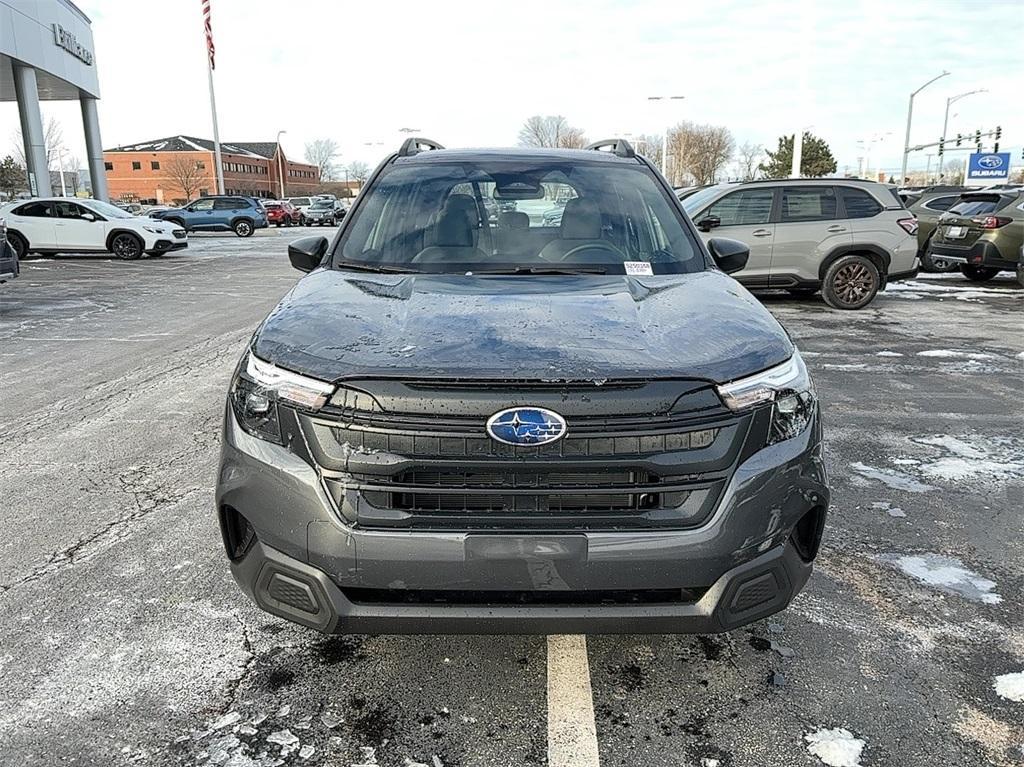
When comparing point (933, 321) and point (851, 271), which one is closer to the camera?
point (933, 321)

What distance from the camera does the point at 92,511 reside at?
12.9 feet

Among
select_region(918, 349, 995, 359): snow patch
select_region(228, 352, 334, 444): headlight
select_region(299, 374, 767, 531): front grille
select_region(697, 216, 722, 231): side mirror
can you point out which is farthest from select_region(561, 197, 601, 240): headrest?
select_region(697, 216, 722, 231): side mirror

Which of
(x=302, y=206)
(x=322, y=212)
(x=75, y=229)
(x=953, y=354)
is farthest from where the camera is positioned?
(x=302, y=206)

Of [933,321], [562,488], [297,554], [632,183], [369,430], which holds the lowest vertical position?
[933,321]

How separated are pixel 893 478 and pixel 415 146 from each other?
133 inches

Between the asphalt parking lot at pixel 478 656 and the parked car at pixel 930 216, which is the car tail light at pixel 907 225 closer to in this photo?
the parked car at pixel 930 216

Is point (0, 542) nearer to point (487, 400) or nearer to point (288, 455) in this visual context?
point (288, 455)

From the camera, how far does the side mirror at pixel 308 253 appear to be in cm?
386

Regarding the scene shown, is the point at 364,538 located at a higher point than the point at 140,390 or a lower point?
higher

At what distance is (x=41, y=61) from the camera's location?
76.0 ft

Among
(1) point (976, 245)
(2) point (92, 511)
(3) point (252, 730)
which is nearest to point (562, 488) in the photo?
(3) point (252, 730)

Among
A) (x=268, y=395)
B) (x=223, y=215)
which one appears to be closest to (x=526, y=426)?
(x=268, y=395)

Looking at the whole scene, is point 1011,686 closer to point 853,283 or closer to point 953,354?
point 953,354

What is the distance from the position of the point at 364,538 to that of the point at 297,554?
0.77 feet
